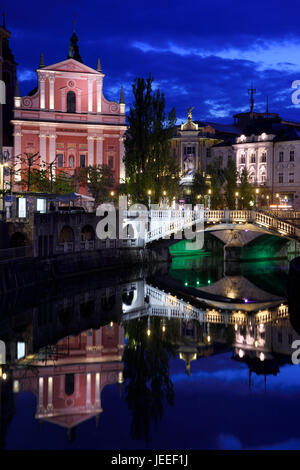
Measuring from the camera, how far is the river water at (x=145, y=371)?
1670 cm

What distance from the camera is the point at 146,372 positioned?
880 inches

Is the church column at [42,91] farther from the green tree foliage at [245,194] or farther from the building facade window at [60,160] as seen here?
the green tree foliage at [245,194]

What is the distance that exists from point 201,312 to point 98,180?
3546 centimetres

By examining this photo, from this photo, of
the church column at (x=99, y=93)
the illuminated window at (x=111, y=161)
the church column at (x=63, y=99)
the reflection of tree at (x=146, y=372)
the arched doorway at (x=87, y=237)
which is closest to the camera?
the reflection of tree at (x=146, y=372)

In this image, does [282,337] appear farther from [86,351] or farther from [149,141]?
[149,141]

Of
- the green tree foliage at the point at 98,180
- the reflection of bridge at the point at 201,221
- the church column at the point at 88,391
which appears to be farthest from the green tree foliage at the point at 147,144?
the church column at the point at 88,391

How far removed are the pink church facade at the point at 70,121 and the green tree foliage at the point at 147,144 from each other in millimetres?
14799

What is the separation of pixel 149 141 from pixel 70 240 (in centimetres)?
1143

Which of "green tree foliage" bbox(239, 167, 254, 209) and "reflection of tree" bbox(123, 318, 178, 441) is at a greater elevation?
"green tree foliage" bbox(239, 167, 254, 209)

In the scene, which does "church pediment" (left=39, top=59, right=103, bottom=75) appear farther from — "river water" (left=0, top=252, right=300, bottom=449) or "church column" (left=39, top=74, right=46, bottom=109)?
"river water" (left=0, top=252, right=300, bottom=449)

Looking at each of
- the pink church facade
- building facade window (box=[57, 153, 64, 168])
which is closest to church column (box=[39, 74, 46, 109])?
the pink church facade

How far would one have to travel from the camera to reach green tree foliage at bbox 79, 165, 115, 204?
218ft

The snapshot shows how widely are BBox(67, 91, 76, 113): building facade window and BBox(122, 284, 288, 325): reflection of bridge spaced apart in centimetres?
3612
